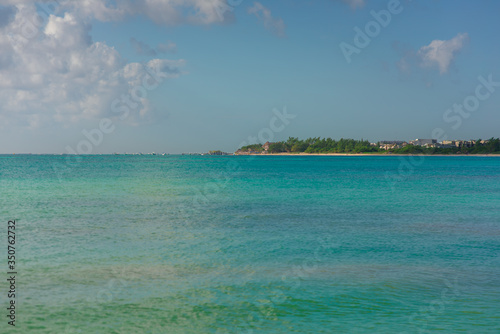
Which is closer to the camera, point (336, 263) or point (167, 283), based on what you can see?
point (167, 283)

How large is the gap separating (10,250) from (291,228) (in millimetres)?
12686

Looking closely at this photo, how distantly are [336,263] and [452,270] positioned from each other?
12.1ft

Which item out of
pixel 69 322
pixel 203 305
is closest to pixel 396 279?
pixel 203 305

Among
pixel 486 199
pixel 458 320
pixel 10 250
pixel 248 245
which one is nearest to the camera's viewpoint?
pixel 458 320

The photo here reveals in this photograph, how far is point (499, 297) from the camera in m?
11.2

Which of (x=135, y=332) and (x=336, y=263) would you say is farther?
(x=336, y=263)

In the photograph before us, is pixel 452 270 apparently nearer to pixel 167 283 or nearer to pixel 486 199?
pixel 167 283

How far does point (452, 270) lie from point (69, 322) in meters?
11.5

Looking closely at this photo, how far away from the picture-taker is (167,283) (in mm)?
12539

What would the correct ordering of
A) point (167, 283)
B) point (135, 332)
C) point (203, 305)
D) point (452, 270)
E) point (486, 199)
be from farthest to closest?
point (486, 199) < point (452, 270) < point (167, 283) < point (203, 305) < point (135, 332)

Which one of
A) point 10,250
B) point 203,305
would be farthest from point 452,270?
point 10,250

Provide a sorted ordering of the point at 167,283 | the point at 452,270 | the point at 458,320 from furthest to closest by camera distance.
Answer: the point at 452,270 < the point at 167,283 < the point at 458,320

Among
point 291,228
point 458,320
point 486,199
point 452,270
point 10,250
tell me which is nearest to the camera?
point 458,320

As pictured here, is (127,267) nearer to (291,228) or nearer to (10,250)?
(10,250)
